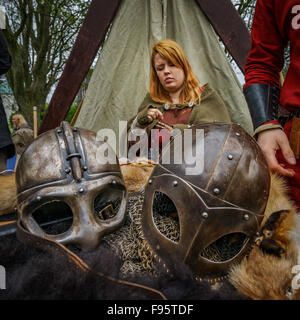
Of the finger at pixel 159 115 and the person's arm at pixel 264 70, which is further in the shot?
the finger at pixel 159 115

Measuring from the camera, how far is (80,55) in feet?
7.59

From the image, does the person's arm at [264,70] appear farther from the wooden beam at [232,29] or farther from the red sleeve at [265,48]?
the wooden beam at [232,29]

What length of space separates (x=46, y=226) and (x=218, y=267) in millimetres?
739

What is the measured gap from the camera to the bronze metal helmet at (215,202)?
2.67 ft

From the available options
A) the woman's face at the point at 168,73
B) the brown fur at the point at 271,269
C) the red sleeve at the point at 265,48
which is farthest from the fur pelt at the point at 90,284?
the woman's face at the point at 168,73

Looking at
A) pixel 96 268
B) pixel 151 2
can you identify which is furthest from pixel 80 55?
pixel 96 268

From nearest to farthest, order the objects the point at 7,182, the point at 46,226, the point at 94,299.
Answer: the point at 94,299, the point at 46,226, the point at 7,182

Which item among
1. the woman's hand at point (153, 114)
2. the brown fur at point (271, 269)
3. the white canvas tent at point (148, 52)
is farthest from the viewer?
the white canvas tent at point (148, 52)

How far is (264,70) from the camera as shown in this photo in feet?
3.86

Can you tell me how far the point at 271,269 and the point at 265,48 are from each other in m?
0.95

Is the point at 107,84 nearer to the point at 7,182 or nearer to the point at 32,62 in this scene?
the point at 7,182

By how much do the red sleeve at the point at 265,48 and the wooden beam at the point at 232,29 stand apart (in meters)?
1.08

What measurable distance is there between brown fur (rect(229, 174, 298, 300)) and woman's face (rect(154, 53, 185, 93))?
1270 mm

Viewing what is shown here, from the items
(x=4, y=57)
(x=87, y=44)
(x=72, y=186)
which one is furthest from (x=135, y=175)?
(x=87, y=44)
